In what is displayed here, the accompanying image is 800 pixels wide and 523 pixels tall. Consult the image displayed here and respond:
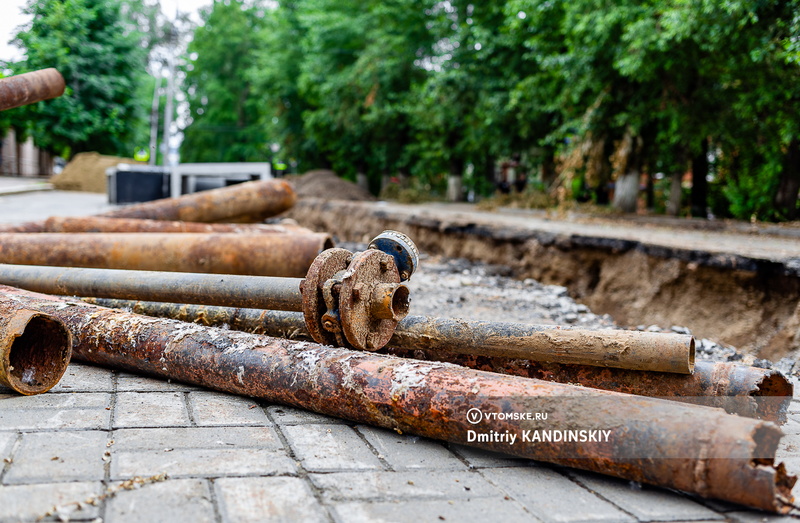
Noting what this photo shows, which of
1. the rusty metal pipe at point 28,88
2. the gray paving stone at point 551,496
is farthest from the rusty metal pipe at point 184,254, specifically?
the gray paving stone at point 551,496

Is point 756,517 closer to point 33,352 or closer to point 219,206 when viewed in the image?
point 33,352

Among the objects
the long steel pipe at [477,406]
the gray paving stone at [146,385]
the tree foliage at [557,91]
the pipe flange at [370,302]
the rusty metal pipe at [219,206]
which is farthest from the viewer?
the tree foliage at [557,91]

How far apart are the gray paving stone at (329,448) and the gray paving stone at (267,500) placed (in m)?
0.15

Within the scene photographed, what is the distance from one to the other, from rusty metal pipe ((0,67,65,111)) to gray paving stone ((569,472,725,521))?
342 centimetres

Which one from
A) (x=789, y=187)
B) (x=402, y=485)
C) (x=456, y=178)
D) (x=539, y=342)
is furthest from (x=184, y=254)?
(x=456, y=178)

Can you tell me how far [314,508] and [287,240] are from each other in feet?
10.3

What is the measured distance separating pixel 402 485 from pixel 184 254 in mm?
3225

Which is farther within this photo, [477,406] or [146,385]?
[146,385]

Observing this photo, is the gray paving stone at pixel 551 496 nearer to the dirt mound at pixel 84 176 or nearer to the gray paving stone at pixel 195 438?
the gray paving stone at pixel 195 438

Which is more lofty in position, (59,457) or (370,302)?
(370,302)

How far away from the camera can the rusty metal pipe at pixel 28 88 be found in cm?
332

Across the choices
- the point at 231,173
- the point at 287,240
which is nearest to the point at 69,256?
the point at 287,240

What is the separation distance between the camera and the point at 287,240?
4594mm

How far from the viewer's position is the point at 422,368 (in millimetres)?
2213
